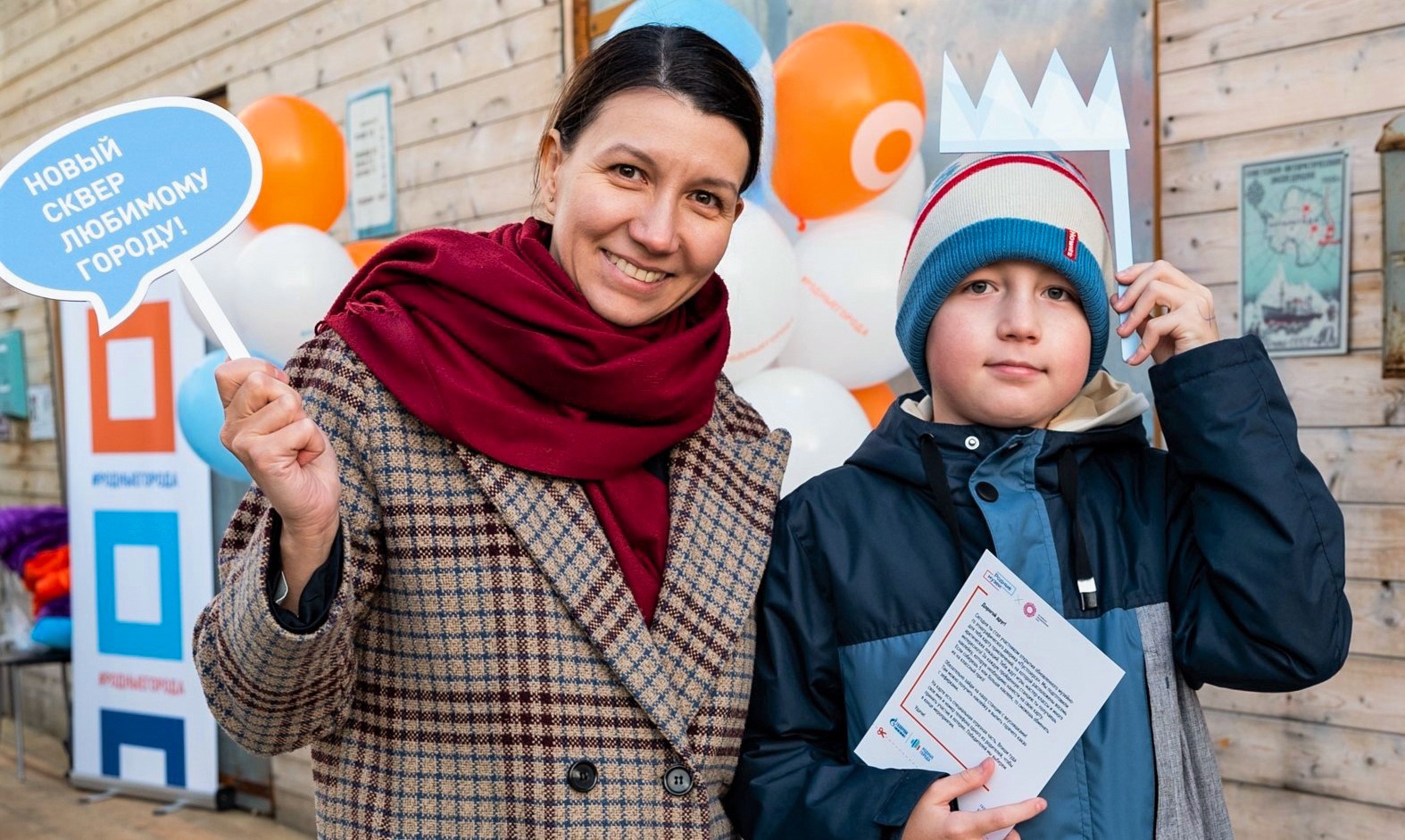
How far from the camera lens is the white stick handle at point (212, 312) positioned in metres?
0.97

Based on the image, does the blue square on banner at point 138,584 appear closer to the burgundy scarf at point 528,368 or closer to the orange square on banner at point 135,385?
the orange square on banner at point 135,385

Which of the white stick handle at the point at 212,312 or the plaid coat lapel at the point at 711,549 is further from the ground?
the white stick handle at the point at 212,312

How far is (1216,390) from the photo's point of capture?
1.11 meters

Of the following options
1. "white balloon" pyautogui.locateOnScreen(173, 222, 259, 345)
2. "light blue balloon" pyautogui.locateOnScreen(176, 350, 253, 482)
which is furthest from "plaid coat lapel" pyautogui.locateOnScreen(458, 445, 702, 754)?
"light blue balloon" pyautogui.locateOnScreen(176, 350, 253, 482)

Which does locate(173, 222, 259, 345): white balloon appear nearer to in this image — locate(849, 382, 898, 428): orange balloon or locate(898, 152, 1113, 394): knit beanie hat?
locate(849, 382, 898, 428): orange balloon

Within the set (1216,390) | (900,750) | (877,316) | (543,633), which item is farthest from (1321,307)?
(543,633)

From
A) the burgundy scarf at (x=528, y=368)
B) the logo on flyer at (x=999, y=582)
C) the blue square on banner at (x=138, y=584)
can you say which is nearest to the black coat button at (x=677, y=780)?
the burgundy scarf at (x=528, y=368)

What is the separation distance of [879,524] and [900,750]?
0.74 ft

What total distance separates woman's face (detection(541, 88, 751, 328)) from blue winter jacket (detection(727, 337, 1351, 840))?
284mm

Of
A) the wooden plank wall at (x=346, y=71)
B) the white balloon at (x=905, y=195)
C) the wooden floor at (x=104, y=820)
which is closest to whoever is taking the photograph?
the white balloon at (x=905, y=195)

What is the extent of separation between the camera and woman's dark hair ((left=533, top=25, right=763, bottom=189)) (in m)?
1.16

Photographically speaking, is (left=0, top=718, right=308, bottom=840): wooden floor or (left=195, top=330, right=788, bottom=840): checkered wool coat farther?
(left=0, top=718, right=308, bottom=840): wooden floor

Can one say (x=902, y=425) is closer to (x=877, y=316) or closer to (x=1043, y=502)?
(x=1043, y=502)

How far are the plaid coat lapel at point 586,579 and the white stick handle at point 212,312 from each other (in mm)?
230
